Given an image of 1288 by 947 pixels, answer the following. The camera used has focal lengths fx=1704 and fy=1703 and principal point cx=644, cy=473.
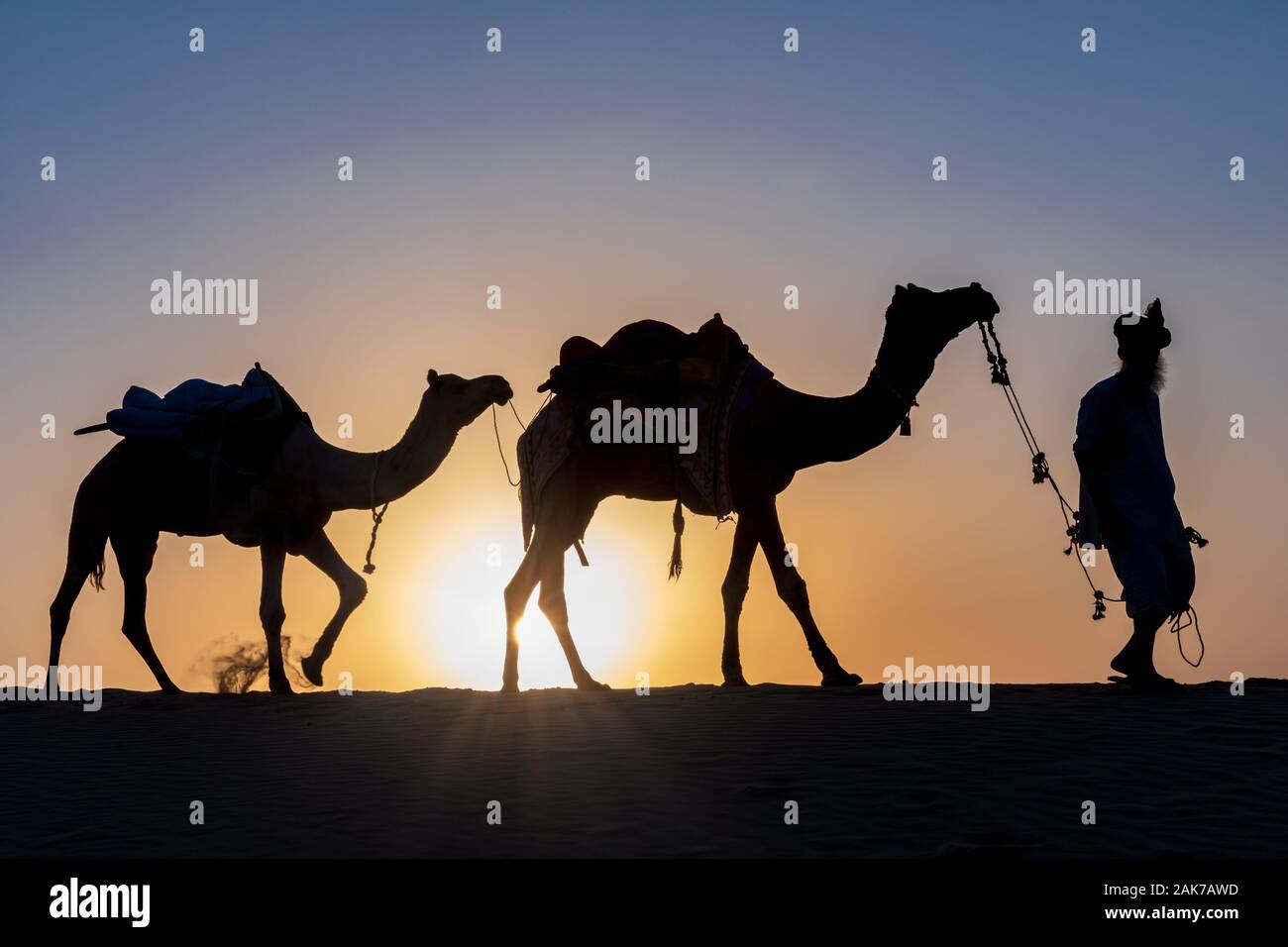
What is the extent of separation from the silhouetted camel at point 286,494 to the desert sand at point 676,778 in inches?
82.9

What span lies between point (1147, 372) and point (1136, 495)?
900 millimetres

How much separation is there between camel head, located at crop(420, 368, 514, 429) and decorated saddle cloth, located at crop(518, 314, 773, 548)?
1.45 feet

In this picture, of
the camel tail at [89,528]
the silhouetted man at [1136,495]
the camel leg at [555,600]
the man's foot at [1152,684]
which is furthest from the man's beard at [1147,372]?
the camel tail at [89,528]

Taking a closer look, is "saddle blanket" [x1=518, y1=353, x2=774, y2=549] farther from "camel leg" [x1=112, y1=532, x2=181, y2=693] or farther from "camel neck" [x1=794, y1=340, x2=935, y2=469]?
"camel leg" [x1=112, y1=532, x2=181, y2=693]

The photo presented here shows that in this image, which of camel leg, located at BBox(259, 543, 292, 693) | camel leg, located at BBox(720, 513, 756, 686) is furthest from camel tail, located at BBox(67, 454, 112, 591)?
camel leg, located at BBox(720, 513, 756, 686)

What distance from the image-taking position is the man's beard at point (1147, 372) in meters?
11.8

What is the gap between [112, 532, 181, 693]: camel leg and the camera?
1492 centimetres

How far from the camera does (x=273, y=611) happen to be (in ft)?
46.1

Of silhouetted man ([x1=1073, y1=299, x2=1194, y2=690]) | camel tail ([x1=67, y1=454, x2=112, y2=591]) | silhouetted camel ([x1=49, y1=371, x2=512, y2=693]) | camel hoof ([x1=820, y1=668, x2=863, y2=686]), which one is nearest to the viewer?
silhouetted man ([x1=1073, y1=299, x2=1194, y2=690])

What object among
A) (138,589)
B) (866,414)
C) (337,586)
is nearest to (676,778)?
(866,414)

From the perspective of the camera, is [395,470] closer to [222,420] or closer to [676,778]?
[222,420]

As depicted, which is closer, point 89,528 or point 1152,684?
point 1152,684
